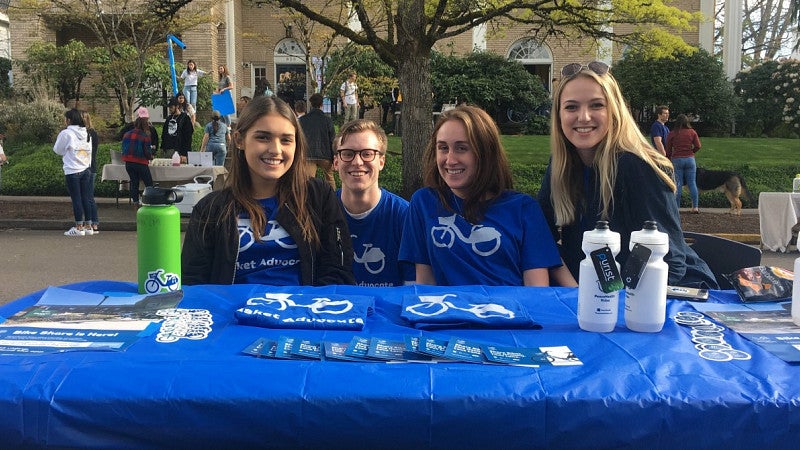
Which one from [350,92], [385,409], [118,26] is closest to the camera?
[385,409]

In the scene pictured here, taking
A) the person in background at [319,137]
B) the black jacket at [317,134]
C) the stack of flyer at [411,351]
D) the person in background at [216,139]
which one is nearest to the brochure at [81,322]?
the stack of flyer at [411,351]

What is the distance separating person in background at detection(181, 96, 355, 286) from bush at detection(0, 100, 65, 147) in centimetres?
1903

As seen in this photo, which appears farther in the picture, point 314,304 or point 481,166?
point 481,166

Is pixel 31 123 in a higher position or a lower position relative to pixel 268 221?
higher

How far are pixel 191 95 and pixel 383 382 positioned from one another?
69.7ft

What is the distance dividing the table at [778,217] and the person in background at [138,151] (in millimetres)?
10558

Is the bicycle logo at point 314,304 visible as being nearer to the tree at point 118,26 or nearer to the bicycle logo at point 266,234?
the bicycle logo at point 266,234

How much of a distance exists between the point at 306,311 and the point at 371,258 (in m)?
1.47

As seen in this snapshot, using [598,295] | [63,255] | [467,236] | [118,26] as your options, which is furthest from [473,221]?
[118,26]

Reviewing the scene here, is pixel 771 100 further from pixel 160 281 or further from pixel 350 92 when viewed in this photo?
pixel 160 281

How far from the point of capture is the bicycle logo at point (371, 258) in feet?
11.9

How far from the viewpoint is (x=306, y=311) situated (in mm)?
2166

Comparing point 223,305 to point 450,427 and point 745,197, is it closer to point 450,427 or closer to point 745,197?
point 450,427

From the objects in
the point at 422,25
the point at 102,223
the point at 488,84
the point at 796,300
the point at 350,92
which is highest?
the point at 488,84
